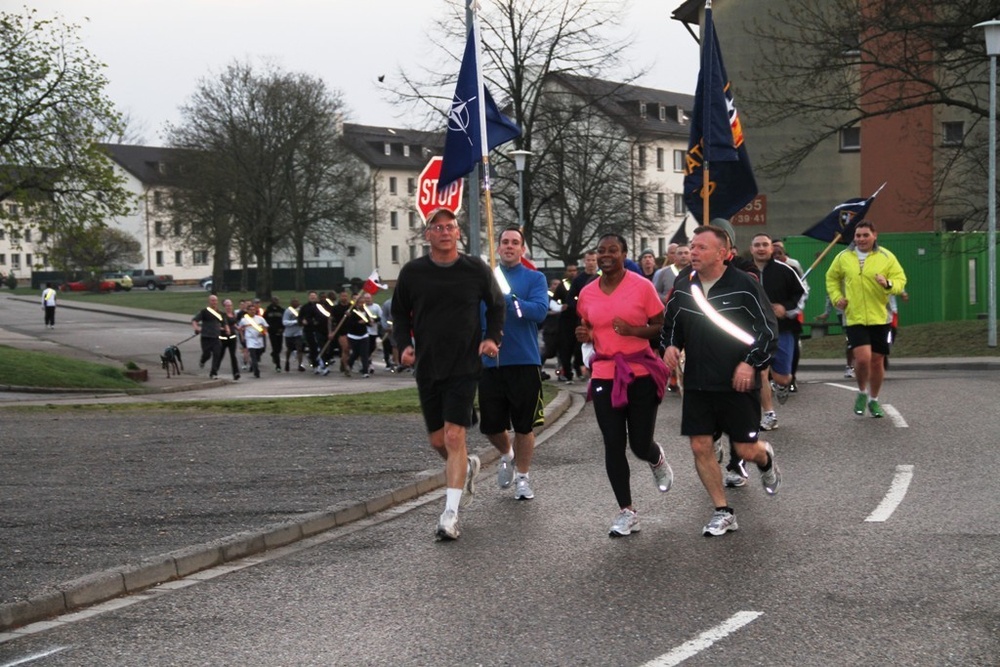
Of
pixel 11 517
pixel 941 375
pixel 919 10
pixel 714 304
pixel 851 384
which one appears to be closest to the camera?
pixel 714 304

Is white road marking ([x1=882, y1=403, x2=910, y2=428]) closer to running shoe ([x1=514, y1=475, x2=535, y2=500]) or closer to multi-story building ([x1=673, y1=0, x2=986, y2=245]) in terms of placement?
running shoe ([x1=514, y1=475, x2=535, y2=500])

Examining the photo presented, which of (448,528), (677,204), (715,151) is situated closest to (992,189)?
(715,151)

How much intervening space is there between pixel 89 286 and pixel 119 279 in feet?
17.9

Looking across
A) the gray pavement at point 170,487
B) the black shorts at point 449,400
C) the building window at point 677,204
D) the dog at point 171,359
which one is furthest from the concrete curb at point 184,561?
the building window at point 677,204

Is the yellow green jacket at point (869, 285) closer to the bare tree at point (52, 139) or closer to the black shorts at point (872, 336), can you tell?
the black shorts at point (872, 336)

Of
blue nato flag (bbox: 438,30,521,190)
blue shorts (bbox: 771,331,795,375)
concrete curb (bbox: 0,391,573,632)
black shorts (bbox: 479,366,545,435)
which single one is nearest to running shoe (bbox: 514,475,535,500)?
black shorts (bbox: 479,366,545,435)

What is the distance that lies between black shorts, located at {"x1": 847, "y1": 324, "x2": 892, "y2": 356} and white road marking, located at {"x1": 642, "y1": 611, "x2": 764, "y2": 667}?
807cm

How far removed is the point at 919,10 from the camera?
27.7 meters

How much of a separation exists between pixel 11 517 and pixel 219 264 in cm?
7422

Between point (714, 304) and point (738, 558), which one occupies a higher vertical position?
point (714, 304)

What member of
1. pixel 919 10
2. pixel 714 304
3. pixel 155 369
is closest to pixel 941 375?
pixel 919 10

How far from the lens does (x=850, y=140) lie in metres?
48.5

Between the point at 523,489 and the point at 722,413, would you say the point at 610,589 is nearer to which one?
the point at 722,413

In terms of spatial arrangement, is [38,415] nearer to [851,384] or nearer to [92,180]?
[851,384]
